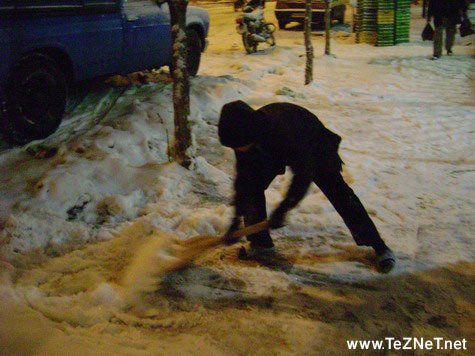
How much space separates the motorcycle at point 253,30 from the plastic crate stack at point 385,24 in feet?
10.1

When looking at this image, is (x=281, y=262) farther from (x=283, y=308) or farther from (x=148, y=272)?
(x=148, y=272)

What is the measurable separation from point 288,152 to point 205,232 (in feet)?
3.95

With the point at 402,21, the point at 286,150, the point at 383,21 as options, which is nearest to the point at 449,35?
the point at 383,21

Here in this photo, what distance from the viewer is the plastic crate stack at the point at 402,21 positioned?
13992 mm

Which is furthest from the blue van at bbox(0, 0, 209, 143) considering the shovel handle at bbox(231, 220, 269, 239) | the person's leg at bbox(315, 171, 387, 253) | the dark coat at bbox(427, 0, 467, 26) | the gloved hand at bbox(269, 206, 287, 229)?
the dark coat at bbox(427, 0, 467, 26)

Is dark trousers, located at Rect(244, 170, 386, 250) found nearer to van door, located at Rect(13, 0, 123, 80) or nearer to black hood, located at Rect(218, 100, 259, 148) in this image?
black hood, located at Rect(218, 100, 259, 148)

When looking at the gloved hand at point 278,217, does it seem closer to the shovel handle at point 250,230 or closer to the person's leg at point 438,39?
the shovel handle at point 250,230

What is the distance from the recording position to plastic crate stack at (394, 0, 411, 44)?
45.9 ft

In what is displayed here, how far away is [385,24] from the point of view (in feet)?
45.9

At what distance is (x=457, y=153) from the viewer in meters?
6.03

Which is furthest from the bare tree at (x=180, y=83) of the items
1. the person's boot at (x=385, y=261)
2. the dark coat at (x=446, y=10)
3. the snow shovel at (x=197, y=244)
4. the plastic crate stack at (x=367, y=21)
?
the plastic crate stack at (x=367, y=21)

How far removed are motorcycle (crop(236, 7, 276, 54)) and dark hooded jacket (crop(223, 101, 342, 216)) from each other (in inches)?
375

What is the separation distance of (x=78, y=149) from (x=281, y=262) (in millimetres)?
2422

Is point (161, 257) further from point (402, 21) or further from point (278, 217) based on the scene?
point (402, 21)
